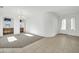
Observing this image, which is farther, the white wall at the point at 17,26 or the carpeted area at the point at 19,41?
the white wall at the point at 17,26

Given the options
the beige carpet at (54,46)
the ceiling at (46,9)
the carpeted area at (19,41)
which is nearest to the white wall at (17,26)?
the carpeted area at (19,41)

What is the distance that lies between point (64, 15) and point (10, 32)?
1.20 meters

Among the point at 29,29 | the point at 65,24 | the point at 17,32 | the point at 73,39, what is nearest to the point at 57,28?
the point at 65,24

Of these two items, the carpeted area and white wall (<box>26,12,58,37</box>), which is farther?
white wall (<box>26,12,58,37</box>)

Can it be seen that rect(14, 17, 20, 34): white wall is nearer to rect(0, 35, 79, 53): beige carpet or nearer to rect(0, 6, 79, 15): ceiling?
rect(0, 6, 79, 15): ceiling

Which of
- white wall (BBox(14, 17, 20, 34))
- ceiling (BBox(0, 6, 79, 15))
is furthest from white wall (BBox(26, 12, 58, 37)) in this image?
white wall (BBox(14, 17, 20, 34))

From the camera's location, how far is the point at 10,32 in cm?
192

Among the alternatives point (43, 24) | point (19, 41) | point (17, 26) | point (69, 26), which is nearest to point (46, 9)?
point (43, 24)

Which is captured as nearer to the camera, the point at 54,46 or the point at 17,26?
the point at 54,46

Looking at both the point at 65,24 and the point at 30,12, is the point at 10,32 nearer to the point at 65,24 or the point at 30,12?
the point at 30,12

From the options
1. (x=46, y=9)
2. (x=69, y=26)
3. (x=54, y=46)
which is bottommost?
(x=54, y=46)

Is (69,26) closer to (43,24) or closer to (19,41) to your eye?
(43,24)

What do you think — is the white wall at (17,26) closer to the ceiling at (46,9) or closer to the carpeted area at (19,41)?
the carpeted area at (19,41)
